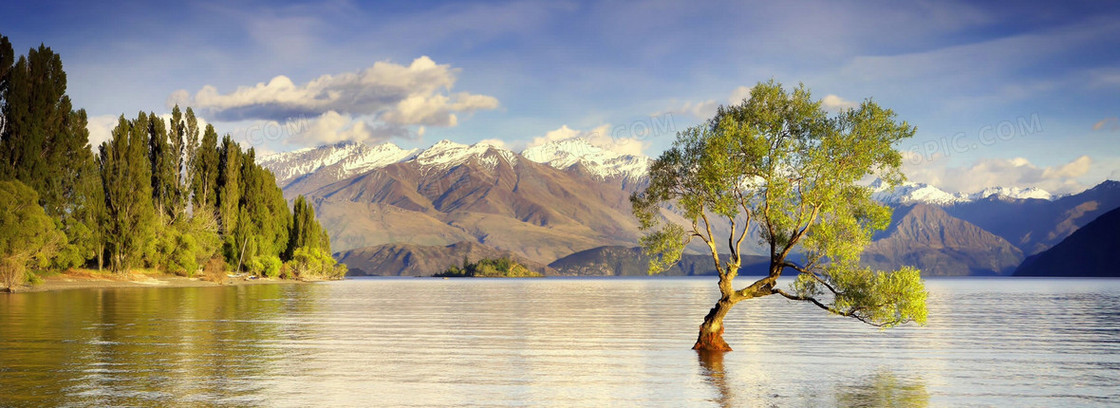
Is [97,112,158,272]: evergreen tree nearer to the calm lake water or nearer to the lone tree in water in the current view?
the calm lake water

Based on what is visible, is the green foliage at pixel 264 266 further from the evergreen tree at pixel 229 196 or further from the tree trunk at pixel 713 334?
the tree trunk at pixel 713 334

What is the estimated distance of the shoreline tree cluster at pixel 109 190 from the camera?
97625 millimetres

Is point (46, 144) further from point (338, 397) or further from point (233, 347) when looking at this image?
point (338, 397)

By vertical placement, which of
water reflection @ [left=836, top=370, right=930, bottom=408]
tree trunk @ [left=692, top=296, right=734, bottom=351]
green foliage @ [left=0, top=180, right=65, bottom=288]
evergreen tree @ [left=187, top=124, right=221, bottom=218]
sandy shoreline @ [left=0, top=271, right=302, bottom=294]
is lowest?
water reflection @ [left=836, top=370, right=930, bottom=408]

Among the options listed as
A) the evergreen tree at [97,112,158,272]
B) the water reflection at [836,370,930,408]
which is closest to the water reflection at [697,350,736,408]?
the water reflection at [836,370,930,408]

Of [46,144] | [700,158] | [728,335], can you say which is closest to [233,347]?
[700,158]

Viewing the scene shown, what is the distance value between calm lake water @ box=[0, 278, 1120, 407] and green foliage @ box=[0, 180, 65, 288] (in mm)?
33829

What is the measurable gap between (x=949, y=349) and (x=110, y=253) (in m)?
121

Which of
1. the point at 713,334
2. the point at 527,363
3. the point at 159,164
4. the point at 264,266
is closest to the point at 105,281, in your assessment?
the point at 159,164

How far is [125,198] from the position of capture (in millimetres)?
121750

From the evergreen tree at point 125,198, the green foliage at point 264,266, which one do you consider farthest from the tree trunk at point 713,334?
the green foliage at point 264,266

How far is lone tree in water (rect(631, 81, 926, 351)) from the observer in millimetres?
37688

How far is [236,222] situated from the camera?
526 ft

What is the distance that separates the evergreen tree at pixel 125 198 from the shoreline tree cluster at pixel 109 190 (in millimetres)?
150
